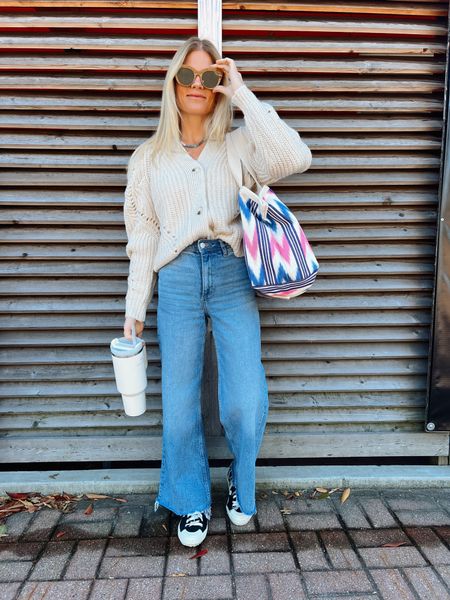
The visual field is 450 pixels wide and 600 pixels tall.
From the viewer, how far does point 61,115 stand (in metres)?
2.90

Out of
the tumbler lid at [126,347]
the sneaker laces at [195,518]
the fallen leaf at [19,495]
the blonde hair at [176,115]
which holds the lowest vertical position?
the fallen leaf at [19,495]

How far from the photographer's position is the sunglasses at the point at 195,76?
88.4 inches

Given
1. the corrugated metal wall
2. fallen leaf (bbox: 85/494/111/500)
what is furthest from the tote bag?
fallen leaf (bbox: 85/494/111/500)

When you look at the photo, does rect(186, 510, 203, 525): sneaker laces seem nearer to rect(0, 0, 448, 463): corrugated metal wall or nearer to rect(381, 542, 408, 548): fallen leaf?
rect(0, 0, 448, 463): corrugated metal wall

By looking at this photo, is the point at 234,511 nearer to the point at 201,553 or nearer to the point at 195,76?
the point at 201,553

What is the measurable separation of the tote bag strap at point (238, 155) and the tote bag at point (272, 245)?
0.25ft

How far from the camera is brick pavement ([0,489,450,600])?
2324mm

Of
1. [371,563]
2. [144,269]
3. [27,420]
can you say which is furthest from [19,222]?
[371,563]

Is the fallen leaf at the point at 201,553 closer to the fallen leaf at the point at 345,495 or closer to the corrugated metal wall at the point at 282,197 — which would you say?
the corrugated metal wall at the point at 282,197

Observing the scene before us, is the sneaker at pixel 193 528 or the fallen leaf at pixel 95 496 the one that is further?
the fallen leaf at pixel 95 496

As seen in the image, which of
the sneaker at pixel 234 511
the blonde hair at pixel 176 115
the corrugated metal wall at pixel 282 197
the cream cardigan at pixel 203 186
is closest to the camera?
the cream cardigan at pixel 203 186

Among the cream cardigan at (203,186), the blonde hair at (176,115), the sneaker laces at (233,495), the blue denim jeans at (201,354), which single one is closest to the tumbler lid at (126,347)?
the blue denim jeans at (201,354)

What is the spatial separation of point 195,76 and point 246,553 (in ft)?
7.42

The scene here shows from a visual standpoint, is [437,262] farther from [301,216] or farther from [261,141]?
[261,141]
